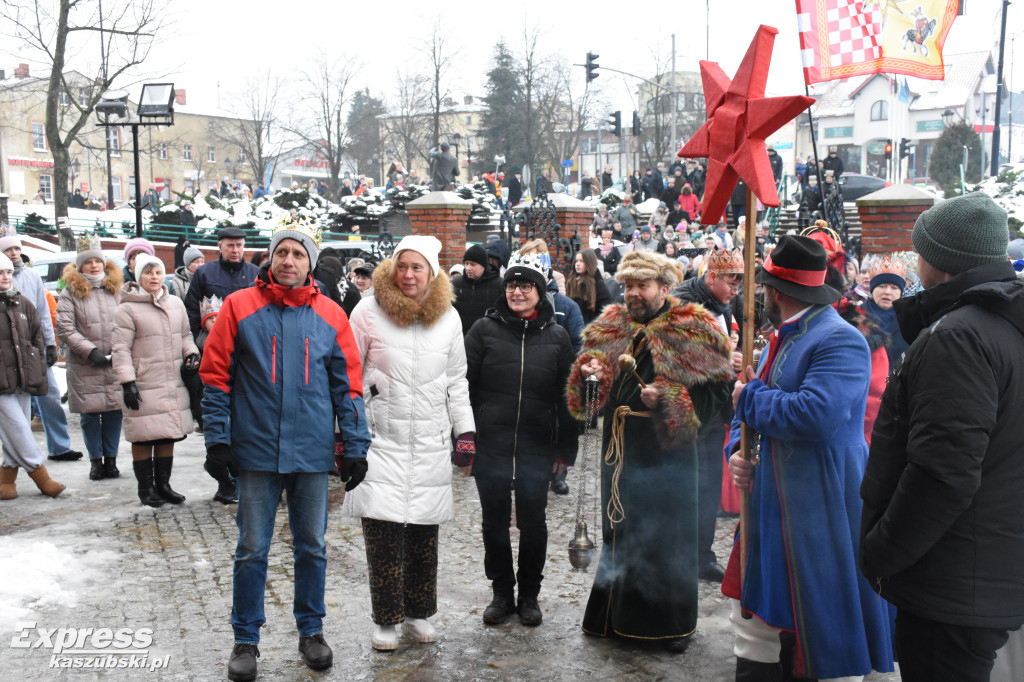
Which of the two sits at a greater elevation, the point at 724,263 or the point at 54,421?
the point at 724,263

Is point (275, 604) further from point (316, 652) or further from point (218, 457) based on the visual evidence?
point (218, 457)

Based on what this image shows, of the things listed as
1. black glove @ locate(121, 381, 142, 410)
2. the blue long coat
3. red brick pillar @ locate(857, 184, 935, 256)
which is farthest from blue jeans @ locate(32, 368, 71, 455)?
red brick pillar @ locate(857, 184, 935, 256)

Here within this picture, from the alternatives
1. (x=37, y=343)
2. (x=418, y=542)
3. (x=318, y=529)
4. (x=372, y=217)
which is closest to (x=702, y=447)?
(x=418, y=542)

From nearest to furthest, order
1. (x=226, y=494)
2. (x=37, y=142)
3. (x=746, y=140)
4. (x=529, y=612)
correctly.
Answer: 1. (x=746, y=140)
2. (x=529, y=612)
3. (x=226, y=494)
4. (x=37, y=142)

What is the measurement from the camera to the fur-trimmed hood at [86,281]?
7949 millimetres

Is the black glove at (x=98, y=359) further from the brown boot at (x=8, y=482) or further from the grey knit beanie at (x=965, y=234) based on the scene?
the grey knit beanie at (x=965, y=234)

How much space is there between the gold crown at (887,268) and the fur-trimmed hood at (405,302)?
148 inches

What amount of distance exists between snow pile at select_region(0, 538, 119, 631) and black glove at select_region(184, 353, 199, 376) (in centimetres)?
165

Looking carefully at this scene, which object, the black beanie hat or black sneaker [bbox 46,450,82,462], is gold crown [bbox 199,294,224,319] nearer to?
the black beanie hat

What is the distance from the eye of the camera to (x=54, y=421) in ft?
28.9

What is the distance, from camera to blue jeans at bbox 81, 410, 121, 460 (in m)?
8.00

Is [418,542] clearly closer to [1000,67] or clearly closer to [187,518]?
[187,518]
